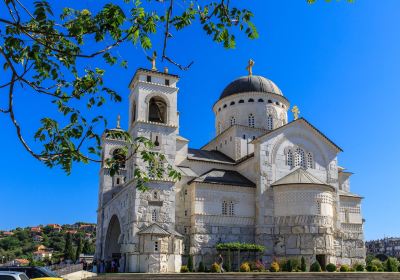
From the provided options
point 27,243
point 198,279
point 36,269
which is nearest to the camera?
point 36,269

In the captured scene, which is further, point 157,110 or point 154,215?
point 157,110

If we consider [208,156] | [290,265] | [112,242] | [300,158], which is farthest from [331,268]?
[112,242]

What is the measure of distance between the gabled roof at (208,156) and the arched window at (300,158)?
18.1ft

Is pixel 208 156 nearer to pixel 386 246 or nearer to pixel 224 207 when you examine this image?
pixel 224 207

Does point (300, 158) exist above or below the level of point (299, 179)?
above

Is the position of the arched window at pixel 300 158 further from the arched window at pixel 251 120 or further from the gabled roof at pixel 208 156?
the arched window at pixel 251 120

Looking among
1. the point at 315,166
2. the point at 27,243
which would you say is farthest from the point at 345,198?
the point at 27,243

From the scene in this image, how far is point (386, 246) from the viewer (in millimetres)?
139625

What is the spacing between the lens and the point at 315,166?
35.9 m

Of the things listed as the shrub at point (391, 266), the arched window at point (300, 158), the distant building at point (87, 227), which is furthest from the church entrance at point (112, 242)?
the distant building at point (87, 227)

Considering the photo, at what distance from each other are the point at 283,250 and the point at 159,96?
583 inches

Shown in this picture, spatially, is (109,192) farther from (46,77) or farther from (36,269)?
(46,77)

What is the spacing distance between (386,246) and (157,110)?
12922cm

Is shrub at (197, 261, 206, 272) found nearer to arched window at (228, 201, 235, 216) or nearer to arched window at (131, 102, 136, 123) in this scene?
arched window at (228, 201, 235, 216)
